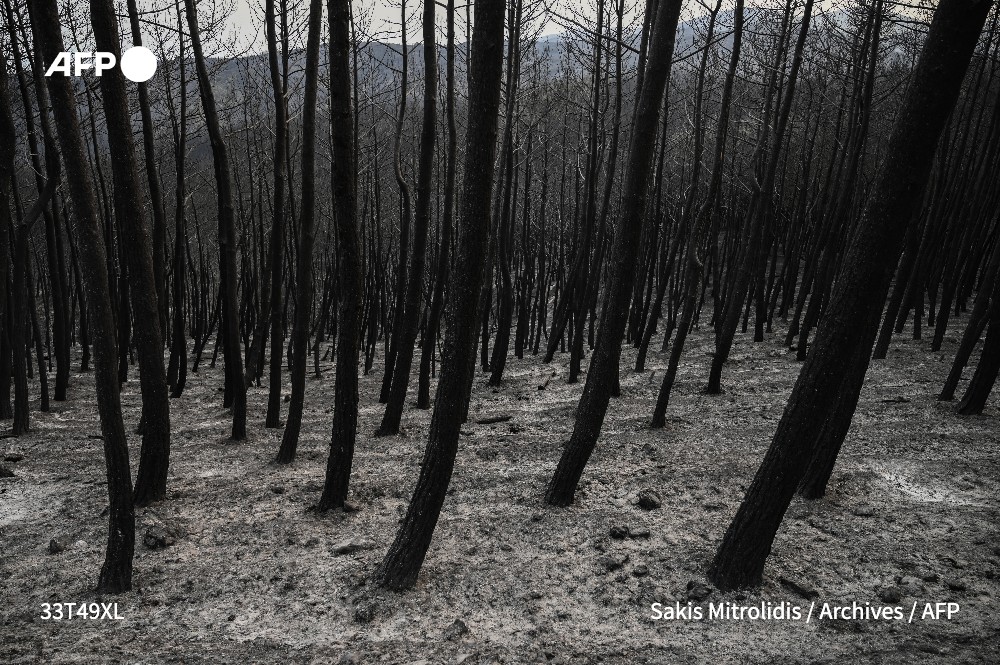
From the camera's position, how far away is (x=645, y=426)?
5.04m

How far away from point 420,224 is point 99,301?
8.41ft

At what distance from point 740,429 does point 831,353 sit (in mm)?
2558

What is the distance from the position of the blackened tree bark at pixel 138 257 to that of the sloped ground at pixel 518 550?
0.88 feet

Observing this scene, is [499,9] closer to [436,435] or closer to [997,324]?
[436,435]

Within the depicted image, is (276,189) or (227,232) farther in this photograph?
(227,232)

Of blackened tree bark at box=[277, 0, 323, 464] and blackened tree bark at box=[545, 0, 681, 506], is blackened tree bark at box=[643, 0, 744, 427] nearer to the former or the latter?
blackened tree bark at box=[545, 0, 681, 506]

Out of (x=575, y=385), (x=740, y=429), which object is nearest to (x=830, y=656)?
(x=740, y=429)

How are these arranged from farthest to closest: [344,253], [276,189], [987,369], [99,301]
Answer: [276,189], [987,369], [344,253], [99,301]

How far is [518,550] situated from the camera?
320 cm

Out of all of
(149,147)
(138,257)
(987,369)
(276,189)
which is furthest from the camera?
(149,147)

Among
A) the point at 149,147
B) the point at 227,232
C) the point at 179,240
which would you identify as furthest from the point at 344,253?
the point at 179,240

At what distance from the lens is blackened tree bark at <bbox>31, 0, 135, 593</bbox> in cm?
240

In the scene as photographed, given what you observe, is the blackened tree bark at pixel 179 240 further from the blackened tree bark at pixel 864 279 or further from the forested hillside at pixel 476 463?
the blackened tree bark at pixel 864 279

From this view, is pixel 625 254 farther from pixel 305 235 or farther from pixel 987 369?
pixel 987 369
